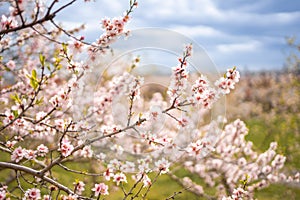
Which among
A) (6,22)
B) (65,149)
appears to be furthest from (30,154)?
(6,22)

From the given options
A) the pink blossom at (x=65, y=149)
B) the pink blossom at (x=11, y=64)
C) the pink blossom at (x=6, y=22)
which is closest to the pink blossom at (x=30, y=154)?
the pink blossom at (x=65, y=149)

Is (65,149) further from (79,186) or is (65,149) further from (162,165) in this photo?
(162,165)

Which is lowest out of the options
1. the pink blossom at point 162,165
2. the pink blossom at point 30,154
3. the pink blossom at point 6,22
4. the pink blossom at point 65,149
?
the pink blossom at point 162,165

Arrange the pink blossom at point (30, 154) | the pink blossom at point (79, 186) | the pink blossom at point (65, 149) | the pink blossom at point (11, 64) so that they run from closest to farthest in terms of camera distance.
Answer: the pink blossom at point (65, 149), the pink blossom at point (79, 186), the pink blossom at point (30, 154), the pink blossom at point (11, 64)

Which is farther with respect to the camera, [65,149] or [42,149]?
[42,149]

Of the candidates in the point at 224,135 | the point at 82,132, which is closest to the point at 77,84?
the point at 82,132

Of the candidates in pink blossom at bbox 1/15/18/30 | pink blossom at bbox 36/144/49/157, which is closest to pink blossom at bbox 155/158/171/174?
pink blossom at bbox 36/144/49/157

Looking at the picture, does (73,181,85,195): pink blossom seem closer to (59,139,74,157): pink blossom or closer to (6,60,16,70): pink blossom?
(59,139,74,157): pink blossom

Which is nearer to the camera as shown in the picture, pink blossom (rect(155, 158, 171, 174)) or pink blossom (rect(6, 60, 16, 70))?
pink blossom (rect(155, 158, 171, 174))

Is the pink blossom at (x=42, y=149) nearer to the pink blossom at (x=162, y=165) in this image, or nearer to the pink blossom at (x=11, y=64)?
the pink blossom at (x=162, y=165)

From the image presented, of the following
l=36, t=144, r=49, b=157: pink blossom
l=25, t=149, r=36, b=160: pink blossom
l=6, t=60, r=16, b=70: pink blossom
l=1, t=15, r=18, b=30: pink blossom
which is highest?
l=6, t=60, r=16, b=70: pink blossom

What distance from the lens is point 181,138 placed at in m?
6.27

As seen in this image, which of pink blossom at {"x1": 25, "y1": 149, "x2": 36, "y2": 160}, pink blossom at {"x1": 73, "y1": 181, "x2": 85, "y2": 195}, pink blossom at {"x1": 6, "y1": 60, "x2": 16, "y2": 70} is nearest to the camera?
pink blossom at {"x1": 73, "y1": 181, "x2": 85, "y2": 195}

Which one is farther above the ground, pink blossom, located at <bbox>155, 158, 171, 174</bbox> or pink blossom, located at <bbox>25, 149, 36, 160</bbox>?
pink blossom, located at <bbox>25, 149, 36, 160</bbox>
